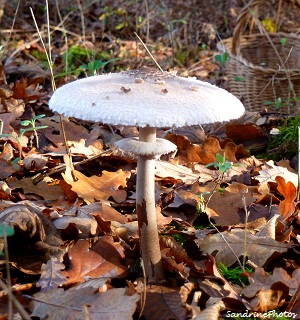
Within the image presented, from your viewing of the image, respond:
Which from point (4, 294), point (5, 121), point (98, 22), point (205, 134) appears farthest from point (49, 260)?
point (98, 22)

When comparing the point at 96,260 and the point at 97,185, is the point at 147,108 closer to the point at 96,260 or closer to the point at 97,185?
the point at 96,260

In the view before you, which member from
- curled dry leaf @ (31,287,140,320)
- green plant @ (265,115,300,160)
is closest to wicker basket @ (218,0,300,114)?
green plant @ (265,115,300,160)

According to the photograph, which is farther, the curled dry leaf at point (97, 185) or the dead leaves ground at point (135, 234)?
the curled dry leaf at point (97, 185)

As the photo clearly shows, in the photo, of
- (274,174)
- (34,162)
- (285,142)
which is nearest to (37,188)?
(34,162)

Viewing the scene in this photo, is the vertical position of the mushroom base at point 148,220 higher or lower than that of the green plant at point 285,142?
higher

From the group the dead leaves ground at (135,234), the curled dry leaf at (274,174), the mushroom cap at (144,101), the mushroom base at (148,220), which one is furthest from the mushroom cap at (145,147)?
the curled dry leaf at (274,174)

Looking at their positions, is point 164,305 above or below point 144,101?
below

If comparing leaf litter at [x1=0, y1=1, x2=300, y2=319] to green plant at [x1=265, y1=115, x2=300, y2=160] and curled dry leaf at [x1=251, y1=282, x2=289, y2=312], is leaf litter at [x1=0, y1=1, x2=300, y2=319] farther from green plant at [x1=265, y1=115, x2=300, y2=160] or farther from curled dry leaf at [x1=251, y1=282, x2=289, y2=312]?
green plant at [x1=265, y1=115, x2=300, y2=160]

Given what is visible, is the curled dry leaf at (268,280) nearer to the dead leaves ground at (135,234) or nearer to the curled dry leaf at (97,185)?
the dead leaves ground at (135,234)
